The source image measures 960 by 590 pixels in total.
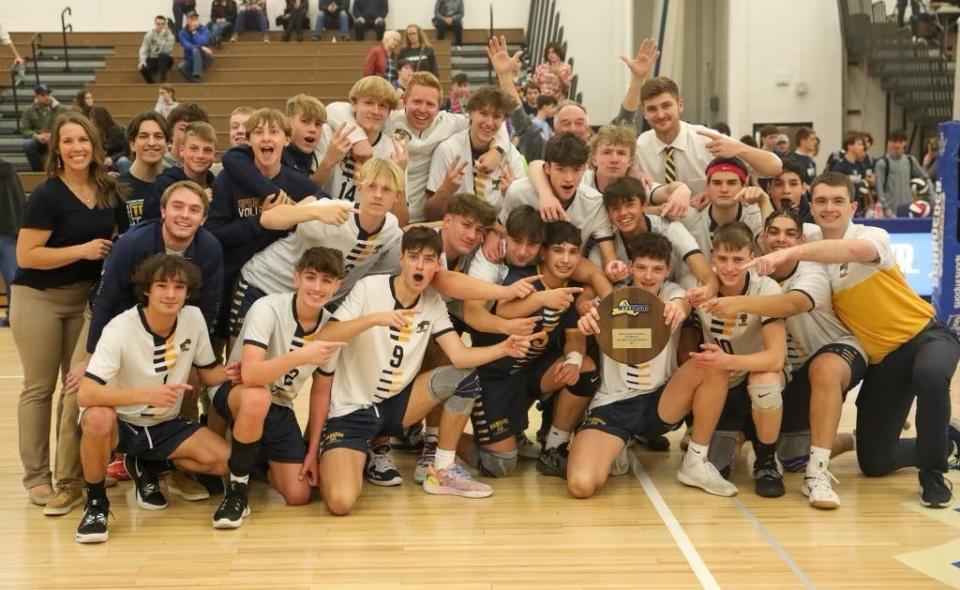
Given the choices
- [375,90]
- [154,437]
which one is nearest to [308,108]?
[375,90]

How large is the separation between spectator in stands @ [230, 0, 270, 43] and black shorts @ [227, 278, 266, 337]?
14.8m

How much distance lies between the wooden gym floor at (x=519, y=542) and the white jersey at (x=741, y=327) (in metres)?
0.68

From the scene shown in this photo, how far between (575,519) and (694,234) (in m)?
1.68

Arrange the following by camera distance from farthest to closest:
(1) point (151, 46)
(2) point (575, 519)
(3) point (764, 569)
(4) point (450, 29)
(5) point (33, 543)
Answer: (4) point (450, 29) < (1) point (151, 46) < (2) point (575, 519) < (5) point (33, 543) < (3) point (764, 569)

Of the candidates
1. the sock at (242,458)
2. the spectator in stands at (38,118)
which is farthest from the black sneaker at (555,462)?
the spectator in stands at (38,118)

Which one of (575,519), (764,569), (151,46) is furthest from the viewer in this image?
(151,46)

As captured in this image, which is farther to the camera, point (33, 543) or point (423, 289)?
point (423, 289)

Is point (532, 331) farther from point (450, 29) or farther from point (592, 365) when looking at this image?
point (450, 29)

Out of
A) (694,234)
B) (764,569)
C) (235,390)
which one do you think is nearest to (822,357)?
(694,234)

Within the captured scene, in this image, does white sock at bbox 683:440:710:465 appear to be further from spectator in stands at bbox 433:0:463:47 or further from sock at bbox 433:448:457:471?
spectator in stands at bbox 433:0:463:47

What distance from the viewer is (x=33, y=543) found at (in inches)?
176

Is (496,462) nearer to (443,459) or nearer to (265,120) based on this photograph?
(443,459)

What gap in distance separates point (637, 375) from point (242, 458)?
1941mm

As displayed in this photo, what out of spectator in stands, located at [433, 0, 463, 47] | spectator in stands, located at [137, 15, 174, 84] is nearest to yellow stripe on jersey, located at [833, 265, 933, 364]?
spectator in stands, located at [433, 0, 463, 47]
